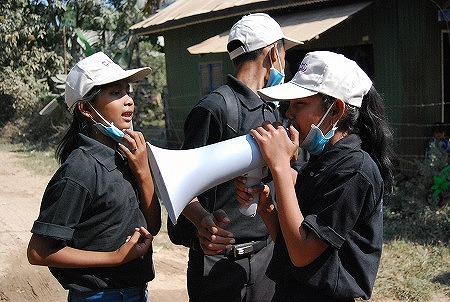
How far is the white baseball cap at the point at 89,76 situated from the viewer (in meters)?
2.28

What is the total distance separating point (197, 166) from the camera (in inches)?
77.8

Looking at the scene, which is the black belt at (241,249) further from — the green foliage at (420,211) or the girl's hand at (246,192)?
the green foliage at (420,211)

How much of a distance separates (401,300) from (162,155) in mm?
3069

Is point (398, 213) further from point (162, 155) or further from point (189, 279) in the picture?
point (162, 155)

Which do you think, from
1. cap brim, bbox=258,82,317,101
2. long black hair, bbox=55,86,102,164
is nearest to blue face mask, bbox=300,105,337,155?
cap brim, bbox=258,82,317,101

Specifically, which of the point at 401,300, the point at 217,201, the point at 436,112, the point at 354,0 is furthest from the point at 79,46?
the point at 217,201

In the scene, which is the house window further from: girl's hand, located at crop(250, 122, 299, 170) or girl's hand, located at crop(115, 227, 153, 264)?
girl's hand, located at crop(250, 122, 299, 170)

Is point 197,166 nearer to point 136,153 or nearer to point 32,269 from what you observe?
point 136,153

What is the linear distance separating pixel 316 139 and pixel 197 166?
42cm

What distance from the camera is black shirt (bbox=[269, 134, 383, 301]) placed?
1853 millimetres

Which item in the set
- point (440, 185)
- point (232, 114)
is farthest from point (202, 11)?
point (232, 114)

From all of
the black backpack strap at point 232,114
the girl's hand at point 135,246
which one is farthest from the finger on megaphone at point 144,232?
the black backpack strap at point 232,114

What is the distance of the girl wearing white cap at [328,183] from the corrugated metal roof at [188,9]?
7.08 meters

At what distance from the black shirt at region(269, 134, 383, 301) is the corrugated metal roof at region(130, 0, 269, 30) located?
719 cm
